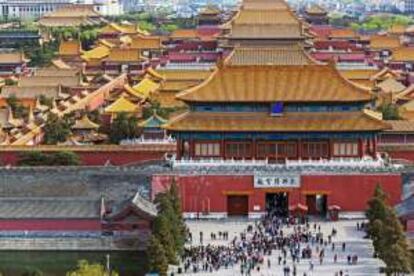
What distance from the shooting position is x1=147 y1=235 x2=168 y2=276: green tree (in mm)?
30547

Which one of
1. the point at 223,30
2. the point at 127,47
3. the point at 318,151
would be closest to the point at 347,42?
the point at 223,30

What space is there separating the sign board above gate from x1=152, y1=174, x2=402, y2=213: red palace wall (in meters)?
0.14

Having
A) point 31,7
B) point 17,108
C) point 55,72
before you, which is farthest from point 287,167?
point 31,7

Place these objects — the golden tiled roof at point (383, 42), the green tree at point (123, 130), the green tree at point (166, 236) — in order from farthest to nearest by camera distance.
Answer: the golden tiled roof at point (383, 42) < the green tree at point (123, 130) < the green tree at point (166, 236)

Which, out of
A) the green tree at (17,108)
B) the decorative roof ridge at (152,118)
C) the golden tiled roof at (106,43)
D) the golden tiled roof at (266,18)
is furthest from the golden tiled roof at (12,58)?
the decorative roof ridge at (152,118)

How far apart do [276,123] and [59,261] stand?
30.0 ft

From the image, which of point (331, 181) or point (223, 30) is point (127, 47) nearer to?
point (223, 30)

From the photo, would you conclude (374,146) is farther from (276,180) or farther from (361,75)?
(361,75)

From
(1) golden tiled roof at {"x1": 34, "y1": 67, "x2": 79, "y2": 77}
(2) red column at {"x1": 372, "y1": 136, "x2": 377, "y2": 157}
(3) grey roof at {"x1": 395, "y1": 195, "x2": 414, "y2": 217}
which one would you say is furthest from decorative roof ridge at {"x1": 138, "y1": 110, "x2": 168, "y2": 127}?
(1) golden tiled roof at {"x1": 34, "y1": 67, "x2": 79, "y2": 77}

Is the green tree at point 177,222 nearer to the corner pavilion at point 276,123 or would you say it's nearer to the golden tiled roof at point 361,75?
the corner pavilion at point 276,123

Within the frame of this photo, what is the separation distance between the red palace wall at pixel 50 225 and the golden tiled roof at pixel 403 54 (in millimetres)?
40996

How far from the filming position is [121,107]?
54219 millimetres

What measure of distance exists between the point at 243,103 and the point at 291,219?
439cm

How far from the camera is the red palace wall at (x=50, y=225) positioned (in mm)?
36125
